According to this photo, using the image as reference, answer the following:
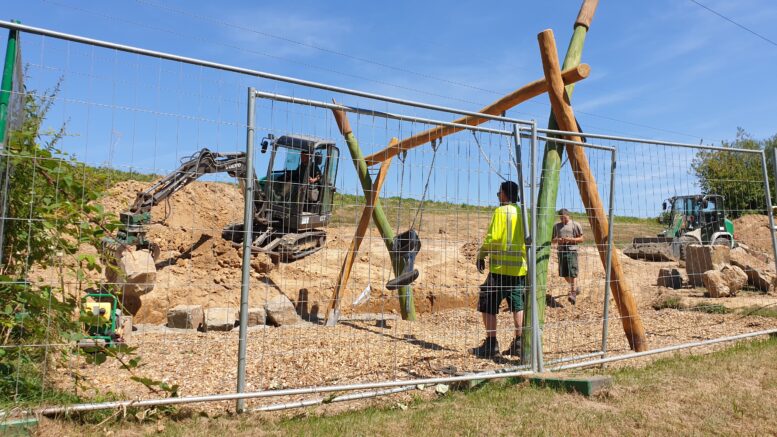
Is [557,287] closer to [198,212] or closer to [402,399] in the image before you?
[402,399]

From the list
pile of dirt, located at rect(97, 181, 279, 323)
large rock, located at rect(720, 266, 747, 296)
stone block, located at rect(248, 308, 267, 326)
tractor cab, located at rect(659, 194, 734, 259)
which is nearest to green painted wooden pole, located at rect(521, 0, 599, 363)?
pile of dirt, located at rect(97, 181, 279, 323)

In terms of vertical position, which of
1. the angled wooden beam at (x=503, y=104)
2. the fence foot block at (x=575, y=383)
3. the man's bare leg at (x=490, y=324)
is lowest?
the fence foot block at (x=575, y=383)

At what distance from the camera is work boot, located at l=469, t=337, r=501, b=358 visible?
6.14m

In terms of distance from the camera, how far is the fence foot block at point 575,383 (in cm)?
463

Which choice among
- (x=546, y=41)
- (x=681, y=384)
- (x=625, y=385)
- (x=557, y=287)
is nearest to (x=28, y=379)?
(x=625, y=385)

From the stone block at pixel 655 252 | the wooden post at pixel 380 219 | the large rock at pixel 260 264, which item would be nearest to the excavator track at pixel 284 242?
the large rock at pixel 260 264

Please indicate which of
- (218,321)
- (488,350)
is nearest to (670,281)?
(488,350)

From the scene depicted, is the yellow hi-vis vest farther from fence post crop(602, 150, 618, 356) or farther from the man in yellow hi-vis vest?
fence post crop(602, 150, 618, 356)

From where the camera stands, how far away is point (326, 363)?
5586mm

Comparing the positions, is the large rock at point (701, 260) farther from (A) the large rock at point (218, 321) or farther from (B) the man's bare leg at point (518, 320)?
(A) the large rock at point (218, 321)

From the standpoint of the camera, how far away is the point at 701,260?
13.0m

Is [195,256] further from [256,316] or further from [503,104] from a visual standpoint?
[503,104]

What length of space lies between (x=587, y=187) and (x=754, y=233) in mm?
17375

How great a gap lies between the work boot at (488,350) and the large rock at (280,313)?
2.82 metres
